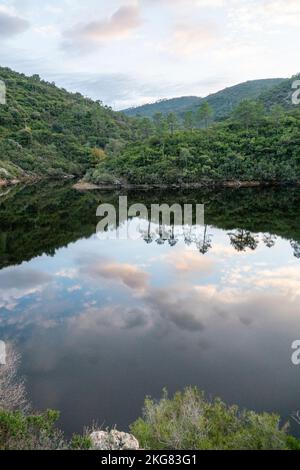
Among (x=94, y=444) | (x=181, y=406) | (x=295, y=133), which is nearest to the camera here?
(x=94, y=444)

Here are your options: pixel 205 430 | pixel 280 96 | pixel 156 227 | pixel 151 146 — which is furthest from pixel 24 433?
pixel 280 96

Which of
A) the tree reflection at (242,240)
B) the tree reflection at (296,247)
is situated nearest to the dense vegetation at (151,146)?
the tree reflection at (242,240)

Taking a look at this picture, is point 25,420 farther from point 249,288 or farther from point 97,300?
point 249,288

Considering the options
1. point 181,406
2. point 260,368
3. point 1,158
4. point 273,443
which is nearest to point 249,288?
point 260,368

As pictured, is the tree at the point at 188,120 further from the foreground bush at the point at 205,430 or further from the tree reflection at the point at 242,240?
the foreground bush at the point at 205,430

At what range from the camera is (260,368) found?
65.4 feet

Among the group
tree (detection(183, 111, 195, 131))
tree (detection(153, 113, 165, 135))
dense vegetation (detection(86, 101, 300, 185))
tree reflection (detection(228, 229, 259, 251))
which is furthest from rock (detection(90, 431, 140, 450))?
tree (detection(183, 111, 195, 131))

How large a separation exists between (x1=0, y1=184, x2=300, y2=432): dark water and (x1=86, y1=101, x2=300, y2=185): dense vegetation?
35.9 m

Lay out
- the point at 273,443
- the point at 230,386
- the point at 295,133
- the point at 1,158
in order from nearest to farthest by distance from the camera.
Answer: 1. the point at 273,443
2. the point at 230,386
3. the point at 295,133
4. the point at 1,158

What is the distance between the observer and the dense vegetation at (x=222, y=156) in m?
86.2

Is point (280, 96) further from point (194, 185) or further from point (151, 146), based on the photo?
point (194, 185)

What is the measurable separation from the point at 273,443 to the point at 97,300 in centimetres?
1983

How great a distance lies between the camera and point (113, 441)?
12062mm

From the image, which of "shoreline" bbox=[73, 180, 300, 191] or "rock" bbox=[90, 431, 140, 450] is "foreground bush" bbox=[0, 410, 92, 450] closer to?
"rock" bbox=[90, 431, 140, 450]
